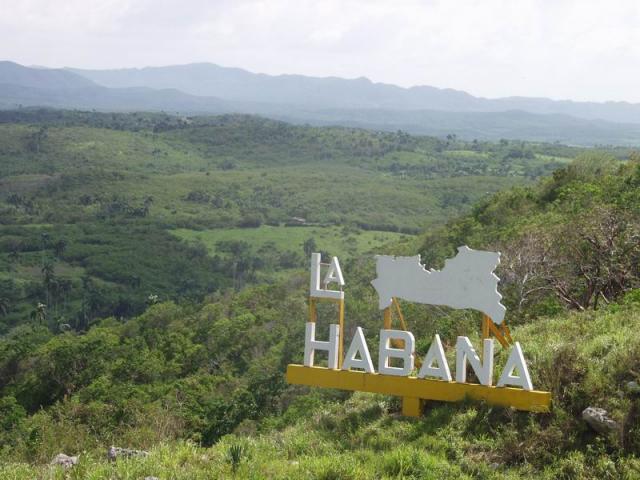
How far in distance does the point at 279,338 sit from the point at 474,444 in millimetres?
38291

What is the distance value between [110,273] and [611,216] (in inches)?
3640

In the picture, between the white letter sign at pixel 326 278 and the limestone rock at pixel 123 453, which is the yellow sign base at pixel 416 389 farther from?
the limestone rock at pixel 123 453

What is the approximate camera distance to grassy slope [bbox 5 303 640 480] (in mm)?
11562

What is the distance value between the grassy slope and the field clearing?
102992mm

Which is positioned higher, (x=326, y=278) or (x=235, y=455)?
(x=326, y=278)

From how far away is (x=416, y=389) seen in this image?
44.9 feet

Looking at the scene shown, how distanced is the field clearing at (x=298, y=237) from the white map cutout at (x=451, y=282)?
102 m

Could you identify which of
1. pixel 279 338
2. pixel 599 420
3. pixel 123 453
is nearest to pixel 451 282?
pixel 599 420

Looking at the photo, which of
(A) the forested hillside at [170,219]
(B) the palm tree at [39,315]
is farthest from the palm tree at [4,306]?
(B) the palm tree at [39,315]

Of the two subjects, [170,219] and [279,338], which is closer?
[279,338]

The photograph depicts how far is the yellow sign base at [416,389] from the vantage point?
12.6 metres

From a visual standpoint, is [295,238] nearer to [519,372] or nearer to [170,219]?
[170,219]

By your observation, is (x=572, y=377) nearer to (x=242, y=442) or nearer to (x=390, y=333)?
(x=390, y=333)

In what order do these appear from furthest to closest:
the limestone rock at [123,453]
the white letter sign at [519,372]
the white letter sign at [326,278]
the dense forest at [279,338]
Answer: the white letter sign at [326,278] < the limestone rock at [123,453] < the white letter sign at [519,372] < the dense forest at [279,338]
